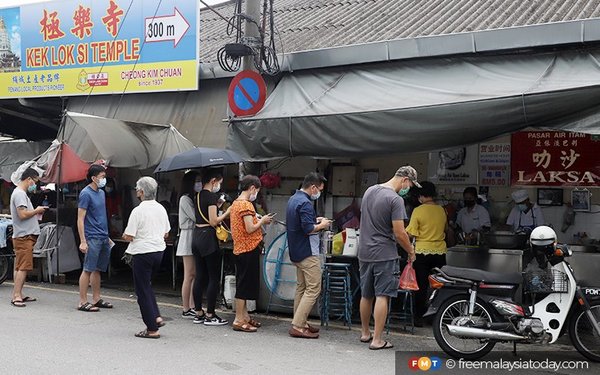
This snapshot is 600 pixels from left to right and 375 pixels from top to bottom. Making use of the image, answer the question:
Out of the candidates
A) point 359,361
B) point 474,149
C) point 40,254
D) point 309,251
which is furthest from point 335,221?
point 40,254

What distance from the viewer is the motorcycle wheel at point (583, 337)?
6.53m

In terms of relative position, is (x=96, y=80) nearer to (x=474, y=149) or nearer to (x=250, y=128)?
(x=250, y=128)

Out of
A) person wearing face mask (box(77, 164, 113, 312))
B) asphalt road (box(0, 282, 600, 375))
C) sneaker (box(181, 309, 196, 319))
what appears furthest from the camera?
person wearing face mask (box(77, 164, 113, 312))

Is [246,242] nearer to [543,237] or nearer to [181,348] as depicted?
[181,348]

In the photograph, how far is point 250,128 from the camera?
868 centimetres

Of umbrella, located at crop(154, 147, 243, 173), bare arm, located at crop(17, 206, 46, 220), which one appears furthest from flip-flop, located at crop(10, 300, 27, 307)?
umbrella, located at crop(154, 147, 243, 173)

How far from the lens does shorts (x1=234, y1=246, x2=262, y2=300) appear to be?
763 centimetres

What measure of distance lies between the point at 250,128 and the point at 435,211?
8.56 ft

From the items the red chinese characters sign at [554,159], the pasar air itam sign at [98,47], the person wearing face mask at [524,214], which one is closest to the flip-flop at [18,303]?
the pasar air itam sign at [98,47]

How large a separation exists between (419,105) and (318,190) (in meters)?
1.49

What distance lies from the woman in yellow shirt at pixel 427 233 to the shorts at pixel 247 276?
2.00m

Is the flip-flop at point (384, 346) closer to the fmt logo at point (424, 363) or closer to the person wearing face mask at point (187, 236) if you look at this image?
the fmt logo at point (424, 363)

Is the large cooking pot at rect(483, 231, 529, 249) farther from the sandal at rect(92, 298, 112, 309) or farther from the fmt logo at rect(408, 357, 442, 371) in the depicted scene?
the sandal at rect(92, 298, 112, 309)

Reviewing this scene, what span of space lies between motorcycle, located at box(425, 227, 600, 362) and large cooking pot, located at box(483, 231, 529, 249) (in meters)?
1.68
